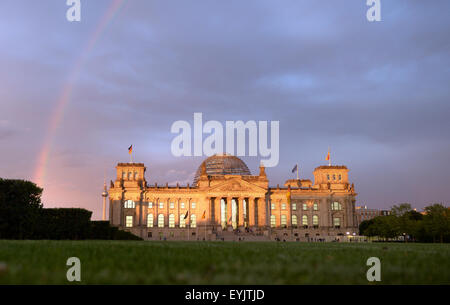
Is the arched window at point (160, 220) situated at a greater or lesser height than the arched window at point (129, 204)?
lesser

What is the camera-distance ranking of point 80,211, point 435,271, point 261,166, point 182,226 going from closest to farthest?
point 435,271, point 80,211, point 182,226, point 261,166

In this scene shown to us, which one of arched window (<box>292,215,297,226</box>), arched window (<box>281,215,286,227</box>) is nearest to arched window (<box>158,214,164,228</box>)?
arched window (<box>281,215,286,227</box>)

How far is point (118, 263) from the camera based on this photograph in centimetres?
833

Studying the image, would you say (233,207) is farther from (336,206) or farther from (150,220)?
(336,206)

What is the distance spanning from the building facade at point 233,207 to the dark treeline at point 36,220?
61.7m

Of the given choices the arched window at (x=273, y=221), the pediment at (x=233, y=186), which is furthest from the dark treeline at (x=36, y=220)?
the arched window at (x=273, y=221)

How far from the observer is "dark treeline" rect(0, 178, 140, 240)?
49.9 metres

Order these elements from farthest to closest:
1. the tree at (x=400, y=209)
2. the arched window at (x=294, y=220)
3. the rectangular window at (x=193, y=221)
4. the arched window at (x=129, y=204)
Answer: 1. the arched window at (x=294, y=220)
2. the rectangular window at (x=193, y=221)
3. the arched window at (x=129, y=204)
4. the tree at (x=400, y=209)

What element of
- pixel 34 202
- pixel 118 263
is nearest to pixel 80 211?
pixel 34 202

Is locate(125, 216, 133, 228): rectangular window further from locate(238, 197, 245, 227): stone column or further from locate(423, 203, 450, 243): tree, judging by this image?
locate(423, 203, 450, 243): tree

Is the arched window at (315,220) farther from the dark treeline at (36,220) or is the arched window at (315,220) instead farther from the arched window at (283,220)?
the dark treeline at (36,220)

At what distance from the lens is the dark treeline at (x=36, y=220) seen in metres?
49.9
